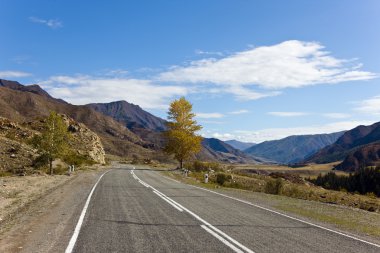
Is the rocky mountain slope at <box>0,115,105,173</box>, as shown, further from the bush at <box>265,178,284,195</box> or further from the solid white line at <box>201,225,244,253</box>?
the solid white line at <box>201,225,244,253</box>

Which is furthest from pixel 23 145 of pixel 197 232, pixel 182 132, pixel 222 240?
pixel 222 240

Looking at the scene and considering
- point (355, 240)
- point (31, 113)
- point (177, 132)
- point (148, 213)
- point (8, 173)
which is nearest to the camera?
point (355, 240)

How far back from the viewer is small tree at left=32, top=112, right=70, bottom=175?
37.9 m

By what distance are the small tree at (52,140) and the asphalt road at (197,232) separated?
82.2ft

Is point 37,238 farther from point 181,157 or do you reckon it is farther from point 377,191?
point 377,191

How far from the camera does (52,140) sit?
3809cm

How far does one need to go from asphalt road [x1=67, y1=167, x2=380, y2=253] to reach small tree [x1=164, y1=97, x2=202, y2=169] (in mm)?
42036

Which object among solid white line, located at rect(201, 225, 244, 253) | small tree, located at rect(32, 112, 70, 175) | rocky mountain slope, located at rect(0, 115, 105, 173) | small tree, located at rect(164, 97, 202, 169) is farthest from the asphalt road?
small tree, located at rect(164, 97, 202, 169)

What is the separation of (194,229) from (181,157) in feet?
159

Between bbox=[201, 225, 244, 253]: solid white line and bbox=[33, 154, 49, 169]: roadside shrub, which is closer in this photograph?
bbox=[201, 225, 244, 253]: solid white line

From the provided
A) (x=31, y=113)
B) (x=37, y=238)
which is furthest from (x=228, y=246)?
(x=31, y=113)

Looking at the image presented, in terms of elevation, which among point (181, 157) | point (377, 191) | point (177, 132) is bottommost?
point (377, 191)

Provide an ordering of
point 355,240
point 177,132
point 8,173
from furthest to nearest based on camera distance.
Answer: point 177,132
point 8,173
point 355,240

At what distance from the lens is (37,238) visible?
30.6ft
